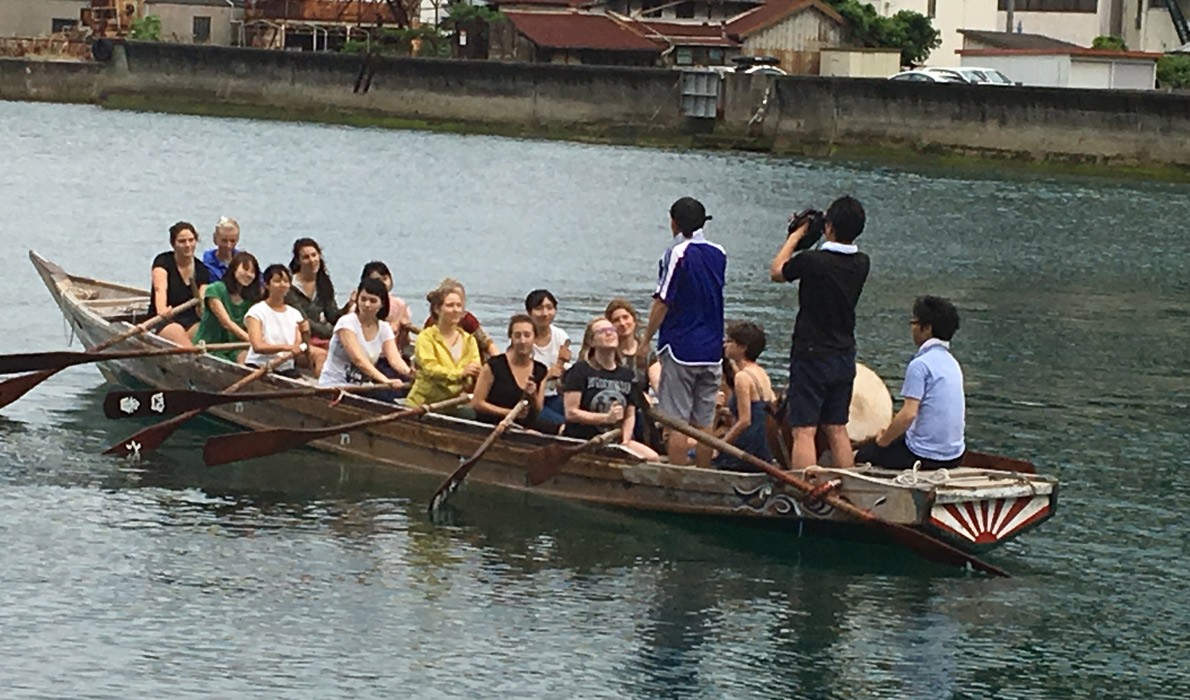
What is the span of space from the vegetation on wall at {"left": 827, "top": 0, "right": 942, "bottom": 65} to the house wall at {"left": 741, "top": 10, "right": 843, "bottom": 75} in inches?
30.1

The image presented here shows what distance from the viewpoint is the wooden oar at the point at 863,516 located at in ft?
48.0

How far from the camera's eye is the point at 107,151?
62.7m

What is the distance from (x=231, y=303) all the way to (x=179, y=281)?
48.1 inches

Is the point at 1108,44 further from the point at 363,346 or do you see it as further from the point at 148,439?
the point at 148,439

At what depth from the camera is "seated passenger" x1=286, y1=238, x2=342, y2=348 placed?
19.1 metres

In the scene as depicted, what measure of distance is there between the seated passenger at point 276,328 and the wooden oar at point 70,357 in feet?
1.76

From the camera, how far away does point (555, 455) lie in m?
15.8

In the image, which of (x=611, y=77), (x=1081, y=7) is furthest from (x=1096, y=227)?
(x=1081, y=7)

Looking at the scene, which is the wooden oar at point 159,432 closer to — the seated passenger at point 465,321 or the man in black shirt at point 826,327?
the seated passenger at point 465,321

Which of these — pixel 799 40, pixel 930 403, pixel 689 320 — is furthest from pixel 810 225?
pixel 799 40

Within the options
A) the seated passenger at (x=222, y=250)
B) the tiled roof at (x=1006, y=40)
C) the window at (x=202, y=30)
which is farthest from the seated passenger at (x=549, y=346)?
the window at (x=202, y=30)

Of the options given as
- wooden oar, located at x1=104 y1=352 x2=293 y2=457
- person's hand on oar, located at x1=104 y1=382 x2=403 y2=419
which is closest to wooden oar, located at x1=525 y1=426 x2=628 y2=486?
person's hand on oar, located at x1=104 y1=382 x2=403 y2=419

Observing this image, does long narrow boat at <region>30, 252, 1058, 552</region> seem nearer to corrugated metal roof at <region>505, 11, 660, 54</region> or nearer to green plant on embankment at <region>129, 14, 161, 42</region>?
corrugated metal roof at <region>505, 11, 660, 54</region>

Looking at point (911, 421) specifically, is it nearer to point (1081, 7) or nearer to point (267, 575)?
point (267, 575)
